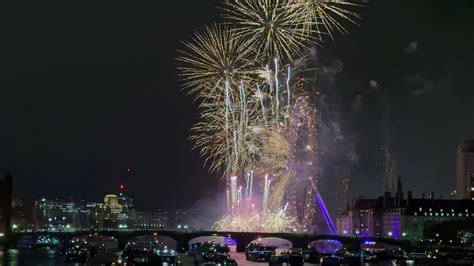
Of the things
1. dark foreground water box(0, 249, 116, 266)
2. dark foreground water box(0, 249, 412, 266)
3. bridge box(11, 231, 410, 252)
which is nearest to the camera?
dark foreground water box(0, 249, 412, 266)

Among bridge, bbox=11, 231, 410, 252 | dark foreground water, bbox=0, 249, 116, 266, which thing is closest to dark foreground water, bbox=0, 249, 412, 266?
dark foreground water, bbox=0, 249, 116, 266

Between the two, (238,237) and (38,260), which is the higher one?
(238,237)

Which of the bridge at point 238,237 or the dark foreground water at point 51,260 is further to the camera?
the bridge at point 238,237

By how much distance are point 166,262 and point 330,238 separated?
281 ft

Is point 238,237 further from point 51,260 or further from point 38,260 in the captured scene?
point 38,260

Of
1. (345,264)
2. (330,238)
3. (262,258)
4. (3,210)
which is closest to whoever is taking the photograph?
(345,264)

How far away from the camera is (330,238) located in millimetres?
169625

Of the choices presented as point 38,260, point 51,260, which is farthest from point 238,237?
point 38,260

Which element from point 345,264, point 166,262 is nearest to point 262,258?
point 345,264

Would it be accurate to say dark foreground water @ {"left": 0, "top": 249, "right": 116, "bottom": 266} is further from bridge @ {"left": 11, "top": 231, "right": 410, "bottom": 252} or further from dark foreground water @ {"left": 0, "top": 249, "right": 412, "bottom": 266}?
bridge @ {"left": 11, "top": 231, "right": 410, "bottom": 252}

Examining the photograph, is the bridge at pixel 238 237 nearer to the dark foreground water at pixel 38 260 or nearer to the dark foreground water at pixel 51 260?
the dark foreground water at pixel 51 260

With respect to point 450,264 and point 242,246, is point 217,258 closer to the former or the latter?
point 450,264

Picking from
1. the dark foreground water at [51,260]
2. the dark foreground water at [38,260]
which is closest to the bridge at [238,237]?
the dark foreground water at [51,260]

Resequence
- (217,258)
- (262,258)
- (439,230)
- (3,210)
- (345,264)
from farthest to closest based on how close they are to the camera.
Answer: (3,210) → (439,230) → (262,258) → (345,264) → (217,258)
